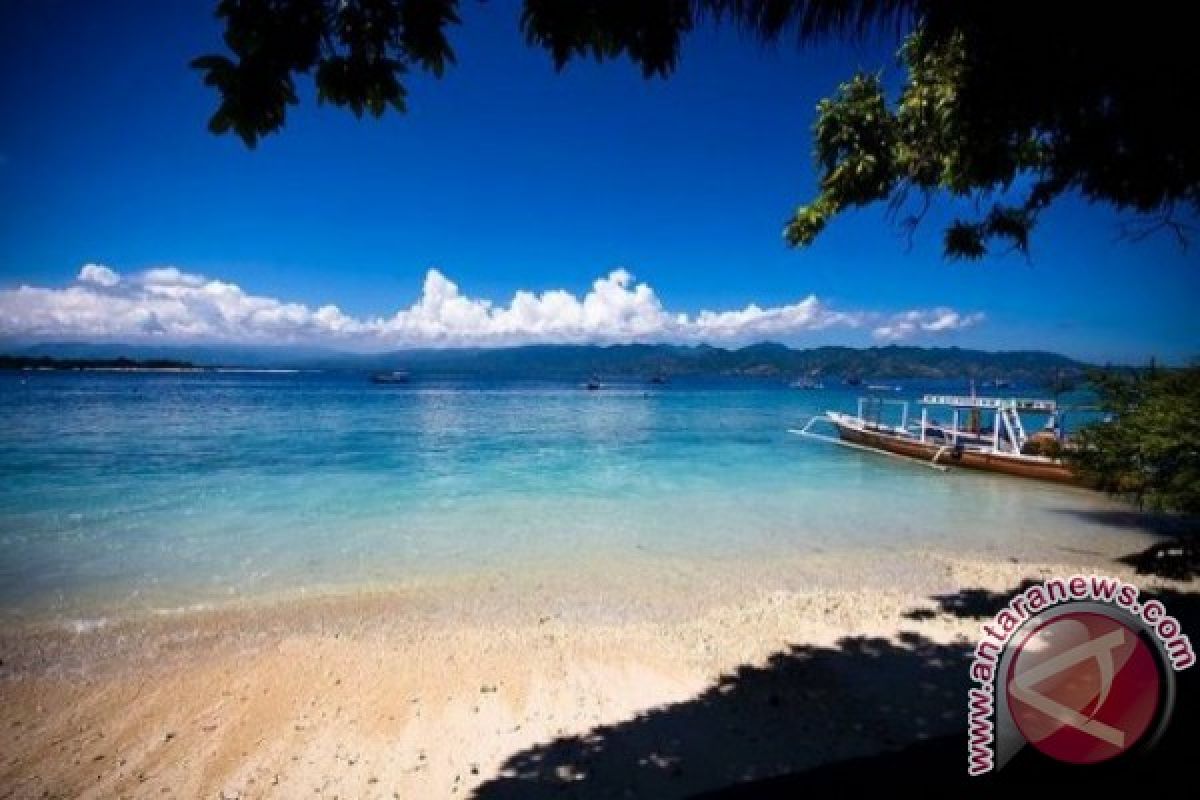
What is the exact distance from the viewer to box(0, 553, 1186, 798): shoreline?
4.95 m

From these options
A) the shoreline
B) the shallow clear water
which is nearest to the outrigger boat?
the shallow clear water

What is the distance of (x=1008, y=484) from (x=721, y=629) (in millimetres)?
19828

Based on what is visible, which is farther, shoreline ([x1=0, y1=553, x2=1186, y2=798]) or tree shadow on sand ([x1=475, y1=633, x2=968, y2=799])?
shoreline ([x1=0, y1=553, x2=1186, y2=798])

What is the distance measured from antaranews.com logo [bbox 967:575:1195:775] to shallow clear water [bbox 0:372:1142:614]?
9.12 meters

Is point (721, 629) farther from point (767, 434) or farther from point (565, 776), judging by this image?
point (767, 434)

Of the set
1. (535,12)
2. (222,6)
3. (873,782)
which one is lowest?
(873,782)

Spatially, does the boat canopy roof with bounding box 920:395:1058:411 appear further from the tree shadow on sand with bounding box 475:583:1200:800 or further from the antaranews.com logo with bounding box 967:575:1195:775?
the antaranews.com logo with bounding box 967:575:1195:775

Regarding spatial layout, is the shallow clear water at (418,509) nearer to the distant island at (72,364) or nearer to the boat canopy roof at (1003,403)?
the boat canopy roof at (1003,403)

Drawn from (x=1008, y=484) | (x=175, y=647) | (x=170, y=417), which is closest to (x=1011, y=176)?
(x=175, y=647)

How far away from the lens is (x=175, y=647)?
24.7ft

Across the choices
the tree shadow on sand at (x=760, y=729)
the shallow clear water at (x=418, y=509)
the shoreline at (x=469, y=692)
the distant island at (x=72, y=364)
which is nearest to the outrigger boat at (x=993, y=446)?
the shallow clear water at (x=418, y=509)

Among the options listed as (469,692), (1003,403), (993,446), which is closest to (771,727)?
(469,692)

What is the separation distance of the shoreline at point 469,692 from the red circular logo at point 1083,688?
8.69 feet

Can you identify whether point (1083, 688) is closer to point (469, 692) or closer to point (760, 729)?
point (760, 729)
